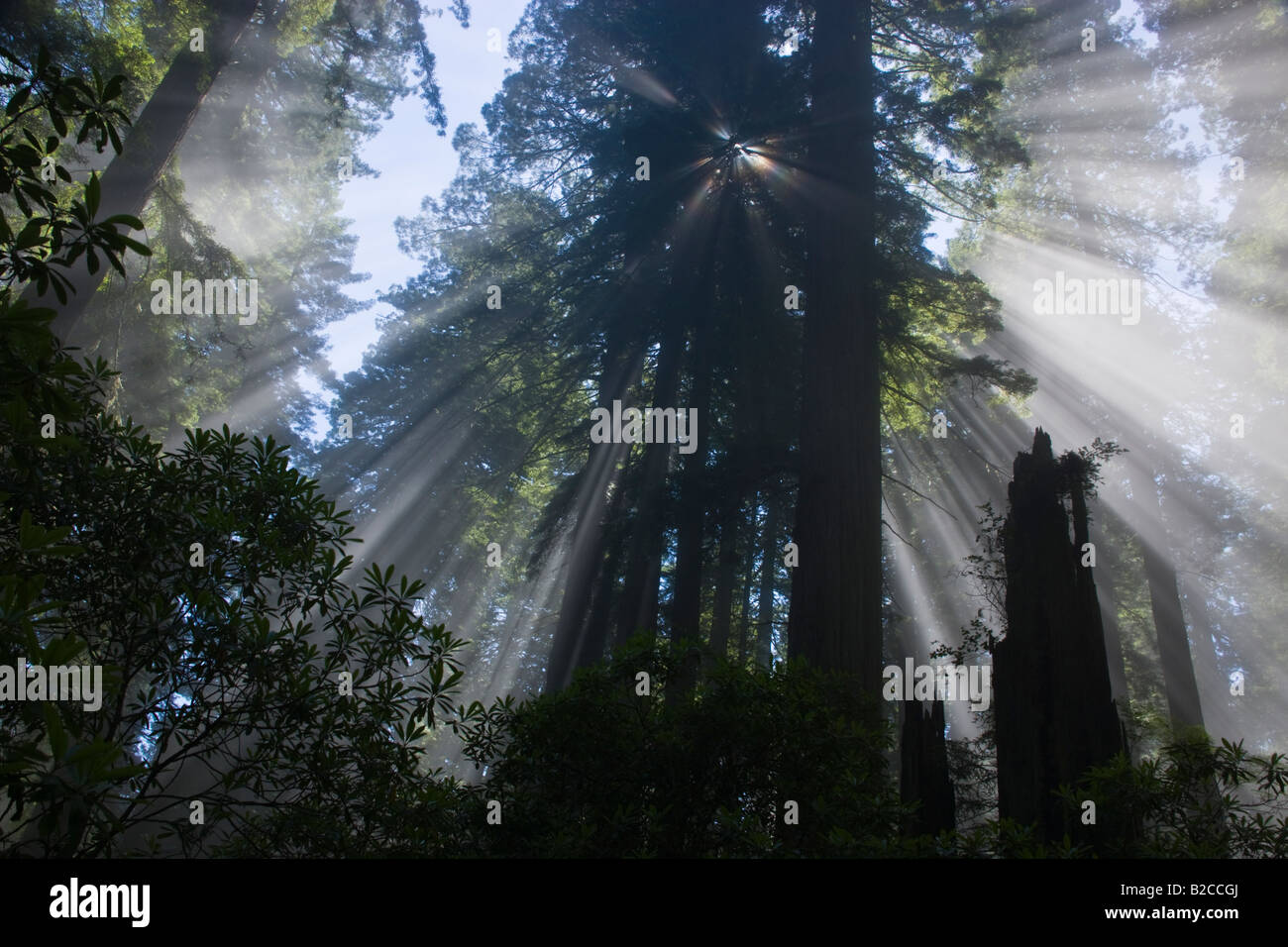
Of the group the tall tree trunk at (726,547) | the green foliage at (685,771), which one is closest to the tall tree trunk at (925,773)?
the green foliage at (685,771)

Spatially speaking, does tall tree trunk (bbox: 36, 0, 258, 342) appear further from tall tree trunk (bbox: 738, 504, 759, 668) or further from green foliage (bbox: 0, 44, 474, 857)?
tall tree trunk (bbox: 738, 504, 759, 668)

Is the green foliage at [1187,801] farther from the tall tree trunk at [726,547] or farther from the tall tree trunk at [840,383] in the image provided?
the tall tree trunk at [726,547]

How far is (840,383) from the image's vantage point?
8.30m

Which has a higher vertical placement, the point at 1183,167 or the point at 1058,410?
the point at 1183,167

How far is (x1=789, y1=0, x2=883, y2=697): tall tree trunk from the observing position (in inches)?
282

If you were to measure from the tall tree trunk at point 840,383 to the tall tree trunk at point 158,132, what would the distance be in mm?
9521

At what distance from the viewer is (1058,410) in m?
24.1

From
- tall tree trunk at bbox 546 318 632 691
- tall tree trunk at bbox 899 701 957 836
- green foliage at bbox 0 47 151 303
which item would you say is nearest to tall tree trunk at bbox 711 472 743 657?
tall tree trunk at bbox 899 701 957 836

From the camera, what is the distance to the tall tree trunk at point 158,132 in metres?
10.3

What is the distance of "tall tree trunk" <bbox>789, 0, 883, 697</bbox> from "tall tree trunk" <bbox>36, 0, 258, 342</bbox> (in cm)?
952

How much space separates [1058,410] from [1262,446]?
543cm

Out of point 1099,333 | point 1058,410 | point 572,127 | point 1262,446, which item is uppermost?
point 572,127
